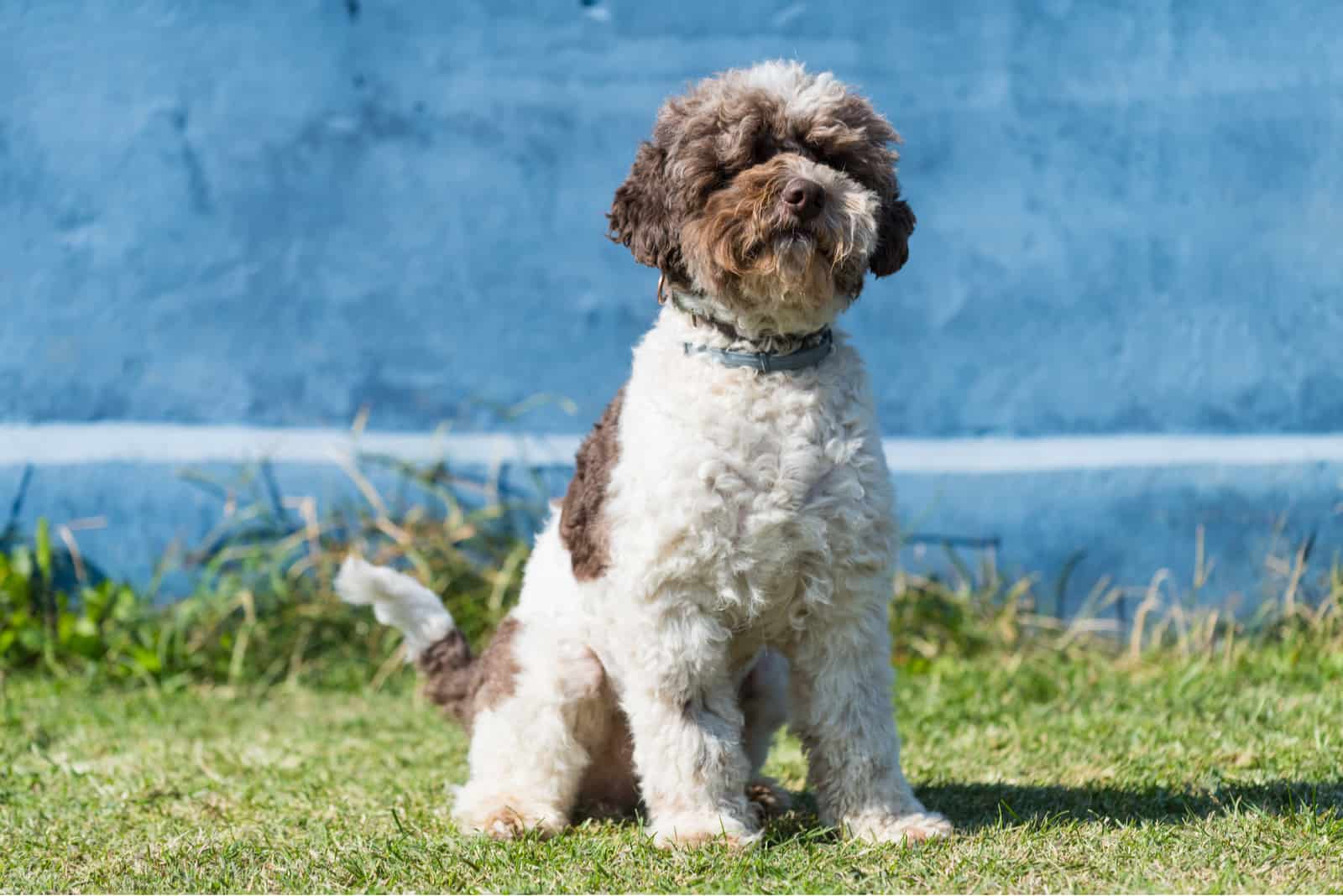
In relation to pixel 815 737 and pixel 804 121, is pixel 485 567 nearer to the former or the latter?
pixel 815 737

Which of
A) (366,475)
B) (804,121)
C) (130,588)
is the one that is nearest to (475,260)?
(366,475)

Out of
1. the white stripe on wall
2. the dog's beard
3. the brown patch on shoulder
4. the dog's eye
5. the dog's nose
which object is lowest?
the white stripe on wall

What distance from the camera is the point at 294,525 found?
6.91 m

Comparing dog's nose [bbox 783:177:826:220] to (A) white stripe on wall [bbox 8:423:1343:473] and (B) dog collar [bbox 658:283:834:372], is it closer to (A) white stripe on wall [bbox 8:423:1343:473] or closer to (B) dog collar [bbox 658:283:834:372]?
(B) dog collar [bbox 658:283:834:372]

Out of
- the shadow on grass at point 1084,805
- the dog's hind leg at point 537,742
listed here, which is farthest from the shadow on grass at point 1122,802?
the dog's hind leg at point 537,742

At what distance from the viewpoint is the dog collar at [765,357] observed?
3.68m

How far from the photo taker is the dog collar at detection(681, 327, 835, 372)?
12.1 feet

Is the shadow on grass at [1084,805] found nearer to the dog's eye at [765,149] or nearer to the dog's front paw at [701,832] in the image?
the dog's front paw at [701,832]

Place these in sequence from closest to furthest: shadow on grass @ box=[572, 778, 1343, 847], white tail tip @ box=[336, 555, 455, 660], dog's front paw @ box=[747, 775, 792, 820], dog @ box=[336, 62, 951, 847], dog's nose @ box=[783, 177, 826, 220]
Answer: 1. dog's nose @ box=[783, 177, 826, 220]
2. dog @ box=[336, 62, 951, 847]
3. shadow on grass @ box=[572, 778, 1343, 847]
4. dog's front paw @ box=[747, 775, 792, 820]
5. white tail tip @ box=[336, 555, 455, 660]

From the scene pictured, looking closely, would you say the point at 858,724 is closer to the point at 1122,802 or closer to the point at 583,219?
the point at 1122,802

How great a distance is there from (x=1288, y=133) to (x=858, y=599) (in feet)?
13.2

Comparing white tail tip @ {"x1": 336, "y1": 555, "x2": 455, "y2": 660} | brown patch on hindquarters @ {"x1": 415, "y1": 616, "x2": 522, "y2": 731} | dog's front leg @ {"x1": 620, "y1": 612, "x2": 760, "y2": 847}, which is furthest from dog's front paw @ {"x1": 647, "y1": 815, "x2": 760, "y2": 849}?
white tail tip @ {"x1": 336, "y1": 555, "x2": 455, "y2": 660}

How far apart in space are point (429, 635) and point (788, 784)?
4.25 feet

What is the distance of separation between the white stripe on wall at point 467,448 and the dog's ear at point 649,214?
319cm
